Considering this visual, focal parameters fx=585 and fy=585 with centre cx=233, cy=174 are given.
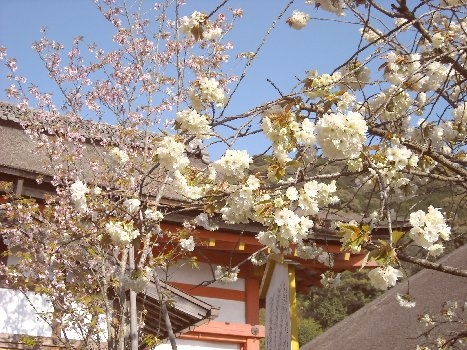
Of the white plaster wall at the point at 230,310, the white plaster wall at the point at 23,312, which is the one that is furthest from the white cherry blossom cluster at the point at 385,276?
the white plaster wall at the point at 230,310

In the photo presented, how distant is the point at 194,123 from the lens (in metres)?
3.07

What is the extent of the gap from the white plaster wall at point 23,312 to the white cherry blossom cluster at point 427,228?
4350 millimetres

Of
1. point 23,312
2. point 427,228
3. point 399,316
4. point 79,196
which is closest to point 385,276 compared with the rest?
point 427,228

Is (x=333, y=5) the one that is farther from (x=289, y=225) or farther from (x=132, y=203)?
(x=132, y=203)

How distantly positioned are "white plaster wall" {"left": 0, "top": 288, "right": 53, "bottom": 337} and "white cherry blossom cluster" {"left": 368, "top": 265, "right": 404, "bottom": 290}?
4.20 m

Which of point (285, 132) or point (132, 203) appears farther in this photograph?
point (132, 203)

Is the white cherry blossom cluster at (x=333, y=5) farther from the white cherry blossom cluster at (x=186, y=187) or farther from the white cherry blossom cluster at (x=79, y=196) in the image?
the white cherry blossom cluster at (x=79, y=196)

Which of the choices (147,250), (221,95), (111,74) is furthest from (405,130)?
(111,74)

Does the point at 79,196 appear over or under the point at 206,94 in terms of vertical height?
under

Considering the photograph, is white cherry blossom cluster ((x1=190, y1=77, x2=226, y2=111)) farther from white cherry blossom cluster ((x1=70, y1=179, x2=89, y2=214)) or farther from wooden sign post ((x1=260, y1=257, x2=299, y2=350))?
wooden sign post ((x1=260, y1=257, x2=299, y2=350))

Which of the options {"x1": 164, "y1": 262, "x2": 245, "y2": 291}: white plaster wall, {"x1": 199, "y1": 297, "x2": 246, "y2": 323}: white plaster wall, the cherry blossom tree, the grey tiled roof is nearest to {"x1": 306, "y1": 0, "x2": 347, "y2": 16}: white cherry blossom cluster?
the cherry blossom tree

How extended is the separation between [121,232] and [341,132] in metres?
1.25

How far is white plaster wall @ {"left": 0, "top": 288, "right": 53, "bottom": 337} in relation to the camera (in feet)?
19.9

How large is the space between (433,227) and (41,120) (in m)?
5.41
